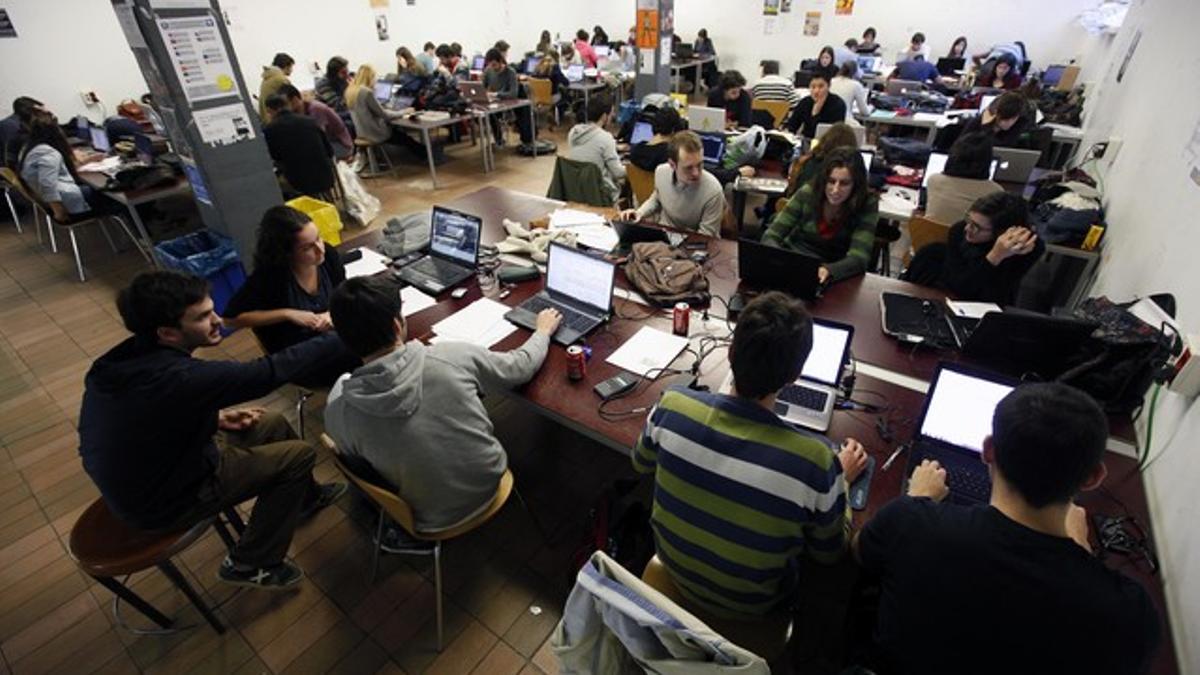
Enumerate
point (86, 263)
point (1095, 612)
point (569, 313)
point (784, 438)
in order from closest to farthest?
point (1095, 612) < point (784, 438) < point (569, 313) < point (86, 263)

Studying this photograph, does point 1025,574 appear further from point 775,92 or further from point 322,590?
point 775,92

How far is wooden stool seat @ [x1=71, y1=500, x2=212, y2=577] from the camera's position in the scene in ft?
5.78

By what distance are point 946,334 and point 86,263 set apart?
274 inches

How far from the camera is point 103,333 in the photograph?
13.0ft

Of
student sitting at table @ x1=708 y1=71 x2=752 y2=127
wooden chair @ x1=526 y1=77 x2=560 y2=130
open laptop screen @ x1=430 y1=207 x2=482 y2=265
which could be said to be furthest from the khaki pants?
wooden chair @ x1=526 y1=77 x2=560 y2=130

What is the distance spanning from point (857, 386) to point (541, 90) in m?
7.88

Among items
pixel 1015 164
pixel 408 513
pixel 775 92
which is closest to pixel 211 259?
pixel 408 513

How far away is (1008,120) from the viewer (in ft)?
14.3

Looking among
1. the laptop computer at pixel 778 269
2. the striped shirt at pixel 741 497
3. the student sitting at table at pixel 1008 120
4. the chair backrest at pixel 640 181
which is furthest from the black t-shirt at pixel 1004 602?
the student sitting at table at pixel 1008 120

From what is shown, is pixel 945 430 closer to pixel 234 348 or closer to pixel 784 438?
pixel 784 438

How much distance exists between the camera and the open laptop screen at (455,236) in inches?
111

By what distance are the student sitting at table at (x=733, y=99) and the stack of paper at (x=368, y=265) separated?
428cm

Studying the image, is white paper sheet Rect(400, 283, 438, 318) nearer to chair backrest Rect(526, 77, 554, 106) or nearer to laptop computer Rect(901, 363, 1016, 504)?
laptop computer Rect(901, 363, 1016, 504)

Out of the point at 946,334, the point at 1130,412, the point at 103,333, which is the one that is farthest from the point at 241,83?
the point at 1130,412
